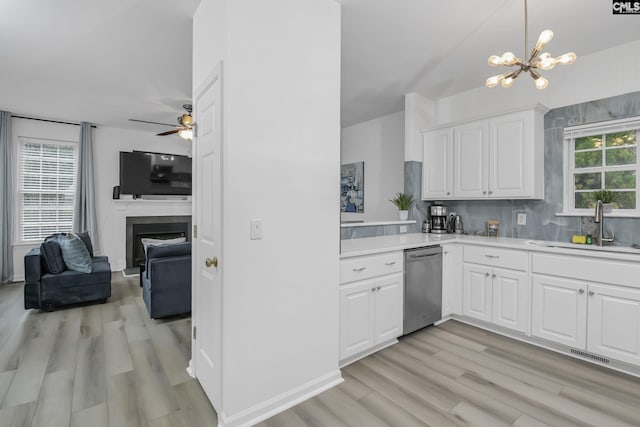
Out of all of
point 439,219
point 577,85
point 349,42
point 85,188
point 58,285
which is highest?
point 349,42

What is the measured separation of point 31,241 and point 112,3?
4.88 m

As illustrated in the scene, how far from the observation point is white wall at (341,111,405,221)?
189 inches

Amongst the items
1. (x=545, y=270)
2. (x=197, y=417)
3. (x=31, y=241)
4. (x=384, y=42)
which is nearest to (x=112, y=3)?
(x=384, y=42)

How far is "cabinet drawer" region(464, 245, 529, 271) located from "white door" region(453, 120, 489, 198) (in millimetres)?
656

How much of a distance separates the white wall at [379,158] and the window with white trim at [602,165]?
6.84 feet

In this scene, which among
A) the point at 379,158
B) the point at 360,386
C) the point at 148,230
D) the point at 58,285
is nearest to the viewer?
the point at 360,386

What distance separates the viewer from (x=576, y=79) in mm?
3021

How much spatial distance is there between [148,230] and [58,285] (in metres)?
2.50

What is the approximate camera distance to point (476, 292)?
3.10 metres

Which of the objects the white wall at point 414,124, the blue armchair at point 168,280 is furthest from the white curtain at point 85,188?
the white wall at point 414,124

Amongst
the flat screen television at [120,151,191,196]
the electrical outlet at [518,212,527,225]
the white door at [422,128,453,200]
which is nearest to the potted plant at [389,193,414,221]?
the white door at [422,128,453,200]

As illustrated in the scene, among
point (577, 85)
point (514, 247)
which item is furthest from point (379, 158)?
point (514, 247)

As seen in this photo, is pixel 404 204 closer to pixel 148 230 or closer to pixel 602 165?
pixel 602 165

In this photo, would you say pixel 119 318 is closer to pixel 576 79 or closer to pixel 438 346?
pixel 438 346
